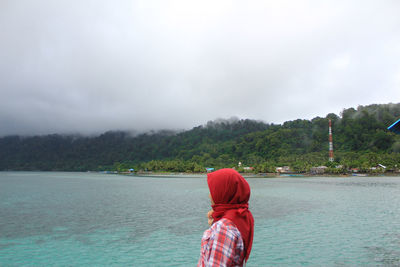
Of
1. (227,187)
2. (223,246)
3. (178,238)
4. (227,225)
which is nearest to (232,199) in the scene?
(227,187)

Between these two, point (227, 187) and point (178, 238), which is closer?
point (227, 187)

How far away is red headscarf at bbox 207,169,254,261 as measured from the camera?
2.23 meters

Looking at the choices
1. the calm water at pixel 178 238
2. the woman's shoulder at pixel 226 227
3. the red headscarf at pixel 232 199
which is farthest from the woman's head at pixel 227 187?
the calm water at pixel 178 238

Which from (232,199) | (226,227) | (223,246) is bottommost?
(223,246)

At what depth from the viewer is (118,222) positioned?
2034 cm

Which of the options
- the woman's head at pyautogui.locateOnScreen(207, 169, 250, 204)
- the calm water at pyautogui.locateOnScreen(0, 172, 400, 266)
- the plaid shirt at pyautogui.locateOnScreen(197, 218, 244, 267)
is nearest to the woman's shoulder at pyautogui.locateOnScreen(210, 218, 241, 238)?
the plaid shirt at pyautogui.locateOnScreen(197, 218, 244, 267)

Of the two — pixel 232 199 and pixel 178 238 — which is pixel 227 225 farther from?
pixel 178 238

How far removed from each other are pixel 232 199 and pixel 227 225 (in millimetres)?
219

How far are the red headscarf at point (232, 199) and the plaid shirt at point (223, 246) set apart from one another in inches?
3.1

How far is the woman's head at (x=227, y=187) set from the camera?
227cm

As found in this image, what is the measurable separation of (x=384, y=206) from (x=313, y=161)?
10057cm

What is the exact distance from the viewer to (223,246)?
6.82 feet

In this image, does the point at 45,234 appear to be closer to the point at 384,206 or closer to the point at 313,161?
the point at 384,206

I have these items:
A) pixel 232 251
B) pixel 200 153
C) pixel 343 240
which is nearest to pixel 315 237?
pixel 343 240
